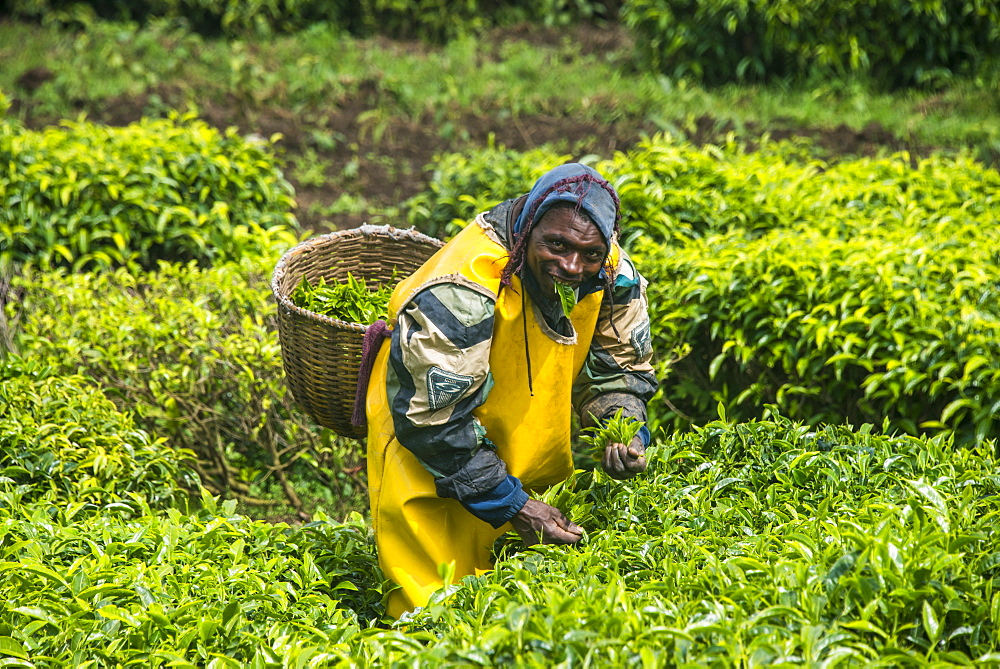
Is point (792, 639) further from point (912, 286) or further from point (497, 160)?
point (497, 160)

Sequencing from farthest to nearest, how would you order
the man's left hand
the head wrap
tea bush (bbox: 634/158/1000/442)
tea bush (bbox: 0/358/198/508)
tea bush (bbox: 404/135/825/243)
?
tea bush (bbox: 404/135/825/243) < tea bush (bbox: 634/158/1000/442) < tea bush (bbox: 0/358/198/508) < the man's left hand < the head wrap

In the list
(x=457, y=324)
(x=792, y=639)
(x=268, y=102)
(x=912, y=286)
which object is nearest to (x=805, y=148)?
(x=912, y=286)

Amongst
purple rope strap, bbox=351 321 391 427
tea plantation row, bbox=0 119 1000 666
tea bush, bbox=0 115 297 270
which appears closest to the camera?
tea plantation row, bbox=0 119 1000 666

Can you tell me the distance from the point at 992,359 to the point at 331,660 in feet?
8.69

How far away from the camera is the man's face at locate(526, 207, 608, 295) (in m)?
2.52

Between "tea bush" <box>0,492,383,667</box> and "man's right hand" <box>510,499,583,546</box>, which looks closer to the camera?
"tea bush" <box>0,492,383,667</box>

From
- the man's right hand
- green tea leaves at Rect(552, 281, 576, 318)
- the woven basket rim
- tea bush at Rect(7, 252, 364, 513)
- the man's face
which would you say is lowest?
tea bush at Rect(7, 252, 364, 513)

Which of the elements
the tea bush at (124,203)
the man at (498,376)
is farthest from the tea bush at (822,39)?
the man at (498,376)

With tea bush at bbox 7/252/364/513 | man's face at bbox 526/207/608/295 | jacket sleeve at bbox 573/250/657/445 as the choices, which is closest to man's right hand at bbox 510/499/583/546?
jacket sleeve at bbox 573/250/657/445

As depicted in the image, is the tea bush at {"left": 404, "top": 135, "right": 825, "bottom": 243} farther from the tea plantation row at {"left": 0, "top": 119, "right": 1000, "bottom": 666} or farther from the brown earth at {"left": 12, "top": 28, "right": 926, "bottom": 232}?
the brown earth at {"left": 12, "top": 28, "right": 926, "bottom": 232}

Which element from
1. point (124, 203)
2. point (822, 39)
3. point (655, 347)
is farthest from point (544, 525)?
point (822, 39)

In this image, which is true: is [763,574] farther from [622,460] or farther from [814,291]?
[814,291]

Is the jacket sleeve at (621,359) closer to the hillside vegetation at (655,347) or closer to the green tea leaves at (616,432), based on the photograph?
the green tea leaves at (616,432)

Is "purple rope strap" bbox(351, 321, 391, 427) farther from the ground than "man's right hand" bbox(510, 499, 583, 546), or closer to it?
farther from the ground
